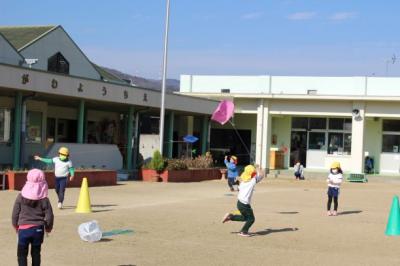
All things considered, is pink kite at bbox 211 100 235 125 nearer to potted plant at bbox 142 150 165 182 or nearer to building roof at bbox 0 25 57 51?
potted plant at bbox 142 150 165 182

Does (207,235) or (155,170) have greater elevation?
(155,170)

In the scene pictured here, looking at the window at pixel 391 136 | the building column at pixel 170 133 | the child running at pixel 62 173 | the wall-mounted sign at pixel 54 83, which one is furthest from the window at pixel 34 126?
the window at pixel 391 136

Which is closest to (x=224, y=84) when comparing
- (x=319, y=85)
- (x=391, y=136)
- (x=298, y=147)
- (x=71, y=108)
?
(x=319, y=85)

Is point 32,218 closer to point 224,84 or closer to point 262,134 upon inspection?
point 262,134

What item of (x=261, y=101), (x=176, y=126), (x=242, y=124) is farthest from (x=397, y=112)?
(x=176, y=126)

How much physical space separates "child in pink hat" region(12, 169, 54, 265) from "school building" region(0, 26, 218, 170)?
1556 centimetres

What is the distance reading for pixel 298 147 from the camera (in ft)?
141

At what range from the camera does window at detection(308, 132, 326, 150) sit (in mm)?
42125

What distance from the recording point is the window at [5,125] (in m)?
27.7

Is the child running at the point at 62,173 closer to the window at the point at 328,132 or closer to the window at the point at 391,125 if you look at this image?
the window at the point at 328,132

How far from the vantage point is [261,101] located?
40812 mm

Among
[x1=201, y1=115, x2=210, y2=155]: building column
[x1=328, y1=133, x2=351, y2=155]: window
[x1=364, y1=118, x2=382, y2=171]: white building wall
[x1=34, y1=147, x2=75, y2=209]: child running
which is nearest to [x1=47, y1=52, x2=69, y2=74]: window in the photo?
[x1=201, y1=115, x2=210, y2=155]: building column

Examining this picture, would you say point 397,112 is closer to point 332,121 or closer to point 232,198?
point 332,121

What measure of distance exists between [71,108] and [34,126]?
4.81 meters
